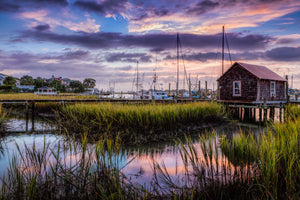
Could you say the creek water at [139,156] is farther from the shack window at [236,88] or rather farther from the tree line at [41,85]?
the tree line at [41,85]

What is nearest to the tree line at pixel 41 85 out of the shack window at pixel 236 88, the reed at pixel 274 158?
the shack window at pixel 236 88

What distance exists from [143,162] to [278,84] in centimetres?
2168

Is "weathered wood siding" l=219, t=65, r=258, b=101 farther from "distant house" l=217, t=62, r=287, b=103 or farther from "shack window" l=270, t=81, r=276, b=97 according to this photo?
"shack window" l=270, t=81, r=276, b=97

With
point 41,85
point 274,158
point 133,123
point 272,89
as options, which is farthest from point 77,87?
point 274,158

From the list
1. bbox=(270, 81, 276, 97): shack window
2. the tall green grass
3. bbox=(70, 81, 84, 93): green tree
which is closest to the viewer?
the tall green grass

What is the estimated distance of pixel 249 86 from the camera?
1900cm

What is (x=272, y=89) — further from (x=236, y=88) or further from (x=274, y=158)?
(x=274, y=158)

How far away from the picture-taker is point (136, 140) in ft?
24.5

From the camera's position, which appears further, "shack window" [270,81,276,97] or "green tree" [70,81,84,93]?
"green tree" [70,81,84,93]

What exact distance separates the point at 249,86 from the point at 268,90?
2301 millimetres

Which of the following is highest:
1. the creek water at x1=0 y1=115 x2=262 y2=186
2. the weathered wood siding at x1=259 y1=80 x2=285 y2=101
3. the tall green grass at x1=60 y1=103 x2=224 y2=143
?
the weathered wood siding at x1=259 y1=80 x2=285 y2=101

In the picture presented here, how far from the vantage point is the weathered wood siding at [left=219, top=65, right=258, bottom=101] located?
61.4 ft

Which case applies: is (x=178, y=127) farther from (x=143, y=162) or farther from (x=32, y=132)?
(x=32, y=132)

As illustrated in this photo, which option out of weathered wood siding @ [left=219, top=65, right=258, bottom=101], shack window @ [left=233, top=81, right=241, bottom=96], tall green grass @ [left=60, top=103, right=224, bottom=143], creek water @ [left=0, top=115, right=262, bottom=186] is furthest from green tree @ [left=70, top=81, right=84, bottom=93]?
tall green grass @ [left=60, top=103, right=224, bottom=143]
